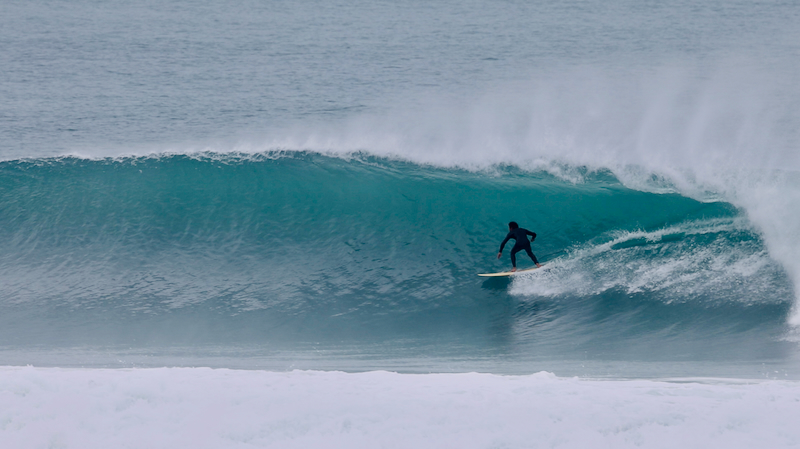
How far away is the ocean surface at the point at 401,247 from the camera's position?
6336mm

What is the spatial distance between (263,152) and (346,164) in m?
1.99

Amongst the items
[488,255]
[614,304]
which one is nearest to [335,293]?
[488,255]

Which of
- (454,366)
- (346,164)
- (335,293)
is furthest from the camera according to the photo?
(346,164)

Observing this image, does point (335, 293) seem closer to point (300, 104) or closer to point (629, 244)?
point (629, 244)

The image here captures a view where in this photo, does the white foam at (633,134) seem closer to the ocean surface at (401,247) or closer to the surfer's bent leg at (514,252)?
the ocean surface at (401,247)

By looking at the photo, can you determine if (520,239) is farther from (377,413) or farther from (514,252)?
(377,413)

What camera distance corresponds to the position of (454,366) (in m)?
8.33

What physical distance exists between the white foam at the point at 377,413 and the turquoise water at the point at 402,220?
1953mm

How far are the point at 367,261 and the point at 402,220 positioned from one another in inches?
56.4

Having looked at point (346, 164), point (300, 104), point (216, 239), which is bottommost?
point (216, 239)

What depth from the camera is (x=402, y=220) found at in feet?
40.6

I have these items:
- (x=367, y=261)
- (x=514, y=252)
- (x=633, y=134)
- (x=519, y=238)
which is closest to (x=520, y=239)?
(x=519, y=238)

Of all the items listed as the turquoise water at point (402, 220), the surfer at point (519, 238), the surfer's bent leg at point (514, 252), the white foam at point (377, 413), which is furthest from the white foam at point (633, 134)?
the white foam at point (377, 413)

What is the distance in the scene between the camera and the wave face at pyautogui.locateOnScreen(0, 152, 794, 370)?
9242 millimetres
